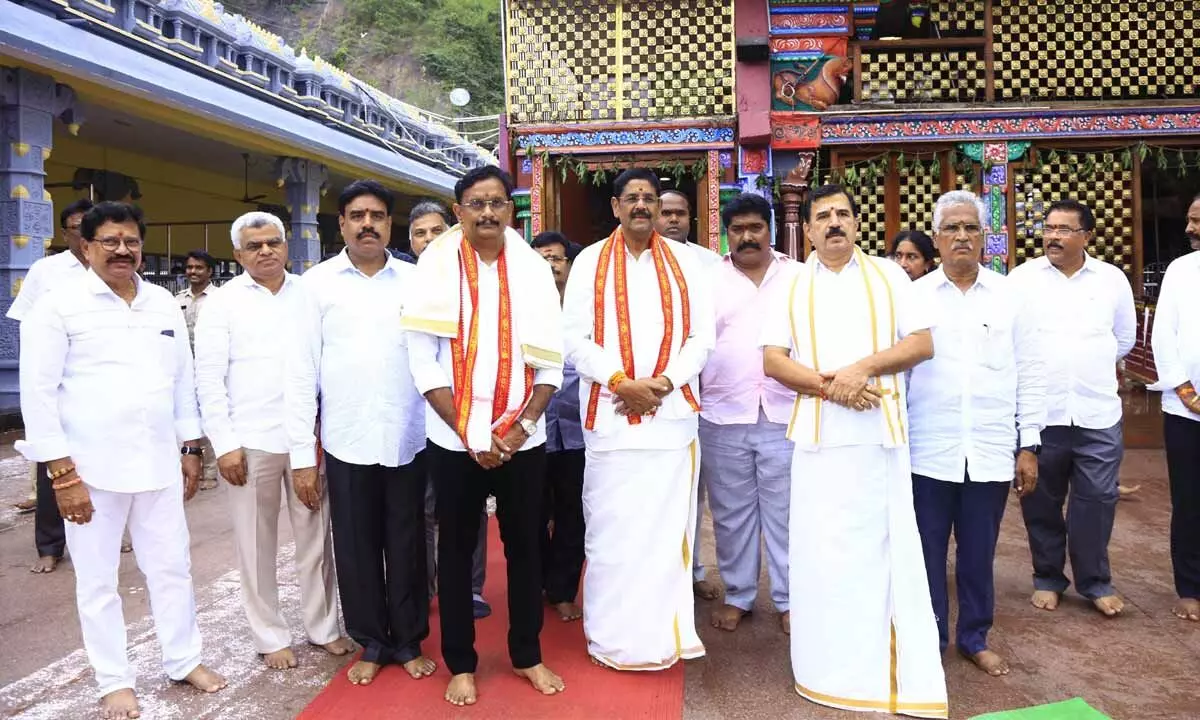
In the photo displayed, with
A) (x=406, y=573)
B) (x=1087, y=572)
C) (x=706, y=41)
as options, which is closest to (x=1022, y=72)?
(x=706, y=41)

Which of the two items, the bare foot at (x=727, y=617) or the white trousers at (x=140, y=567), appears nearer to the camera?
the white trousers at (x=140, y=567)

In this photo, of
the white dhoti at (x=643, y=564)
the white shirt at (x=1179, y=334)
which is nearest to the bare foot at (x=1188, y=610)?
the white shirt at (x=1179, y=334)

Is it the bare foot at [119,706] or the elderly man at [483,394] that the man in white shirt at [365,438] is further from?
the bare foot at [119,706]

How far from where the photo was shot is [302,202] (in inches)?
516

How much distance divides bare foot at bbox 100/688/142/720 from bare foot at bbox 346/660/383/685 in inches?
28.1

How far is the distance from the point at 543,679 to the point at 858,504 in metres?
1.28

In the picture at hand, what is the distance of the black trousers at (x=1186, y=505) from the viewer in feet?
13.5

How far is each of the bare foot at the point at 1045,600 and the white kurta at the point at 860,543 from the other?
1.34 metres

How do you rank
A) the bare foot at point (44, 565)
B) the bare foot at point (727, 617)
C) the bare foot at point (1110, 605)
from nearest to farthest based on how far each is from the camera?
the bare foot at point (727, 617)
the bare foot at point (1110, 605)
the bare foot at point (44, 565)

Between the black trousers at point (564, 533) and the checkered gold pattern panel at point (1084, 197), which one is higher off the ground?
the checkered gold pattern panel at point (1084, 197)

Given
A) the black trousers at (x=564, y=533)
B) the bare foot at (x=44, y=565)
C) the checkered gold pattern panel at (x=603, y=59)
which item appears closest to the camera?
the black trousers at (x=564, y=533)

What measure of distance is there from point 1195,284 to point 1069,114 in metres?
4.23

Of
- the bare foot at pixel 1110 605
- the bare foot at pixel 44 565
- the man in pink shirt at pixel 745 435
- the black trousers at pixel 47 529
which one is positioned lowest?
the bare foot at pixel 1110 605

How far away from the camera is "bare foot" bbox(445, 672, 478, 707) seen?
3.24 m
